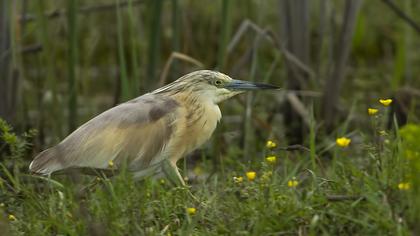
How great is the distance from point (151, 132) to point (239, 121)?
116 inches

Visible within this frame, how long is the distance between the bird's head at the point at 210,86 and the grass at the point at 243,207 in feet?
2.71

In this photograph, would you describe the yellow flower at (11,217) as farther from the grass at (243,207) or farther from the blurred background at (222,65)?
the blurred background at (222,65)

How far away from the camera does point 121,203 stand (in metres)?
3.63

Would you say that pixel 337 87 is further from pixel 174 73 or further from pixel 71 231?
pixel 71 231

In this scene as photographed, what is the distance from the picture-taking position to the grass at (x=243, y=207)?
11.3 ft

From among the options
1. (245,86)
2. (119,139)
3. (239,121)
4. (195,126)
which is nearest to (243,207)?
(119,139)

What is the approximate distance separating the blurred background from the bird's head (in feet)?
1.19

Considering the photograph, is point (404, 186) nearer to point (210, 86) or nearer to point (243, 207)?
point (243, 207)

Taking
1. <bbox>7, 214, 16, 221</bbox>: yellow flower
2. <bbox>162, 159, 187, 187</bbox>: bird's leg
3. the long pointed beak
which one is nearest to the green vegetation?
<bbox>7, 214, 16, 221</bbox>: yellow flower

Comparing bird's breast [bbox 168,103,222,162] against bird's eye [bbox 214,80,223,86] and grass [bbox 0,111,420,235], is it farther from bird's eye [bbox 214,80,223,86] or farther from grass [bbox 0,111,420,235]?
grass [bbox 0,111,420,235]

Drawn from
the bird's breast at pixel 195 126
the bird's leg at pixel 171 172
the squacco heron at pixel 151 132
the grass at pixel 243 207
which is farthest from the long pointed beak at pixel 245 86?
the grass at pixel 243 207

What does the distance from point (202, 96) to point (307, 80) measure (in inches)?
91.9

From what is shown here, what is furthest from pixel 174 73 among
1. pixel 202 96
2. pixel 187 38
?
pixel 202 96

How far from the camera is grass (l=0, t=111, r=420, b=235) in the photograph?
11.3 ft
